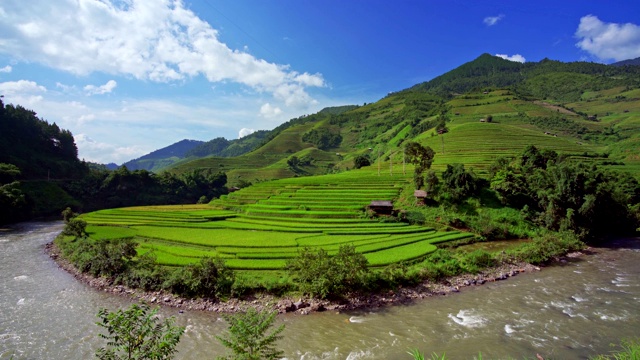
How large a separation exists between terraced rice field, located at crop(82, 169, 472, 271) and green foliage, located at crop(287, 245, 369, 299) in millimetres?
3798

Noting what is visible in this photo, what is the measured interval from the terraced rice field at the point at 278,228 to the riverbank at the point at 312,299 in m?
4.42

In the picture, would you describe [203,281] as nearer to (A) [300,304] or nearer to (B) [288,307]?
(B) [288,307]

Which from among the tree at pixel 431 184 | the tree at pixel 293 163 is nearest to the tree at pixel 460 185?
the tree at pixel 431 184

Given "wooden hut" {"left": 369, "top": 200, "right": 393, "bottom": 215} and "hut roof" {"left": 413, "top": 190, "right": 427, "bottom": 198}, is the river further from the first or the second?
"wooden hut" {"left": 369, "top": 200, "right": 393, "bottom": 215}

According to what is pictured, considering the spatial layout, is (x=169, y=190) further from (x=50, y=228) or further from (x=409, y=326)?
(x=409, y=326)

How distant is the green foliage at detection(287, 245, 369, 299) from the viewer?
24891 mm

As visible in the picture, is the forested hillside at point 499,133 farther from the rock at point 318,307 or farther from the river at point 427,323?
the rock at point 318,307

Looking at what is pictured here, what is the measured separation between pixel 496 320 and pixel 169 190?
9995 cm

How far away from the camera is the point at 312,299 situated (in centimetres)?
2508

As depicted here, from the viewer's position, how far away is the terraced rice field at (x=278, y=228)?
34281mm

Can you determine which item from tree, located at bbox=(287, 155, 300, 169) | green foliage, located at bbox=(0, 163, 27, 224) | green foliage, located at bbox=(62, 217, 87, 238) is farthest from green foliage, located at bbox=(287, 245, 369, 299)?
tree, located at bbox=(287, 155, 300, 169)

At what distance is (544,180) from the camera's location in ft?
145

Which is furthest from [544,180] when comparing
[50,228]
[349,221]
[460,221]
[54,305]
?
[50,228]

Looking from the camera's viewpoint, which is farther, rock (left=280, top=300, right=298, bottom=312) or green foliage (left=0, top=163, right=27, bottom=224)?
green foliage (left=0, top=163, right=27, bottom=224)
